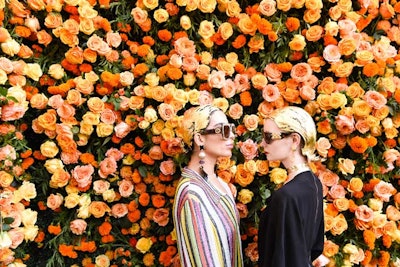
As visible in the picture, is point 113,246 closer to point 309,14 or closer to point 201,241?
point 201,241

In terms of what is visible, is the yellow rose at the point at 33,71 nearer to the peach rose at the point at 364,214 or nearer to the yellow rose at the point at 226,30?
the yellow rose at the point at 226,30

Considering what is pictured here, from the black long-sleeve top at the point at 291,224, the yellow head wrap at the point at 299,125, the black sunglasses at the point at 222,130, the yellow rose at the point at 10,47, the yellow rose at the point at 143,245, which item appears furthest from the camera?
the yellow rose at the point at 143,245

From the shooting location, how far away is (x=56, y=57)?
139 inches

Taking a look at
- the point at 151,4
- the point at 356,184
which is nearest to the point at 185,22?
the point at 151,4

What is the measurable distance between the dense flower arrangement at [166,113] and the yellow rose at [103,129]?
0.05 feet

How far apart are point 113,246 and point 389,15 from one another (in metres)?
2.60

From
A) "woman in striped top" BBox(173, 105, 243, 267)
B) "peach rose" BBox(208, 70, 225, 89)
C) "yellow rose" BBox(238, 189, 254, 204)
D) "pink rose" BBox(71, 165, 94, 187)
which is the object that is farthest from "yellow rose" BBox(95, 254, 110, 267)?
"peach rose" BBox(208, 70, 225, 89)

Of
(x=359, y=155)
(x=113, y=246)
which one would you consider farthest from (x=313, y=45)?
(x=113, y=246)

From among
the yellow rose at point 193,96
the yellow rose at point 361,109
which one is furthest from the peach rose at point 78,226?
the yellow rose at point 361,109

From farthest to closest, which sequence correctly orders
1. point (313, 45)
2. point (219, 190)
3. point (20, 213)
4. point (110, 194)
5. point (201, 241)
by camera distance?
point (313, 45)
point (110, 194)
point (20, 213)
point (219, 190)
point (201, 241)

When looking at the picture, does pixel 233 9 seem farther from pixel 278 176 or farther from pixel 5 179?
pixel 5 179

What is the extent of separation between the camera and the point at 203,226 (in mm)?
2639

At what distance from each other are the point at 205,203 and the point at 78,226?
41.5 inches

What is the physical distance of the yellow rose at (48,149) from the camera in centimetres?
328
